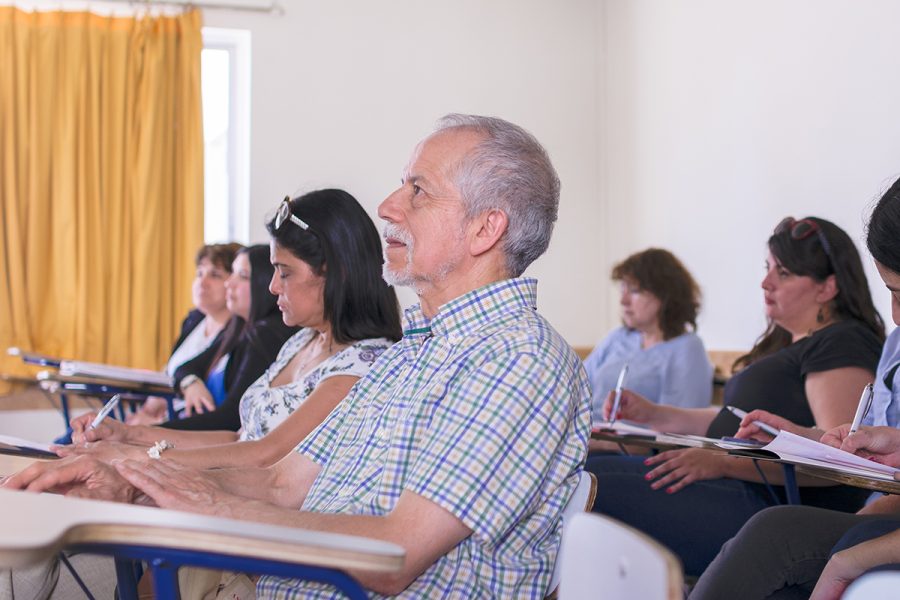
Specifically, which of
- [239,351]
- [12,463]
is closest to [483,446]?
[12,463]

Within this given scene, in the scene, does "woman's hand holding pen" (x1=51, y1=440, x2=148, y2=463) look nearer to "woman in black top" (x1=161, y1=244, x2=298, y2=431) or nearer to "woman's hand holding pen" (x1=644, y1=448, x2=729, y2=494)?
"woman in black top" (x1=161, y1=244, x2=298, y2=431)

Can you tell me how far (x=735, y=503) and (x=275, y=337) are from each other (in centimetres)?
130

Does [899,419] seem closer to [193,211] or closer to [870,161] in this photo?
[870,161]

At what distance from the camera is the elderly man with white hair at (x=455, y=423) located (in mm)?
1231

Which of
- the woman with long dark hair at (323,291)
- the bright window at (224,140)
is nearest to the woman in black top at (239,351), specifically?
the woman with long dark hair at (323,291)

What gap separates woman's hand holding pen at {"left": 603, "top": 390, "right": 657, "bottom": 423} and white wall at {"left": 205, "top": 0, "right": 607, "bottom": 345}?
7.87ft

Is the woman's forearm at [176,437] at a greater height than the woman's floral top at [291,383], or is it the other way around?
the woman's floral top at [291,383]

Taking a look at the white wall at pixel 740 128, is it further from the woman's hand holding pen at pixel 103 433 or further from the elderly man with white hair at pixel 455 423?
the woman's hand holding pen at pixel 103 433

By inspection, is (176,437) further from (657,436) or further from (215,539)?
(215,539)

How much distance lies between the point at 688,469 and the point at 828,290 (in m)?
0.60

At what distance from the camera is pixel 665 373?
3.53 meters

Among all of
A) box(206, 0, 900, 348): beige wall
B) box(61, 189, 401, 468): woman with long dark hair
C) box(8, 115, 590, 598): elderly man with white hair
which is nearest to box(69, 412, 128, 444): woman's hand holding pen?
box(61, 189, 401, 468): woman with long dark hair

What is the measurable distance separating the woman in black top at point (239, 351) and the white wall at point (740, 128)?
→ 1761 millimetres

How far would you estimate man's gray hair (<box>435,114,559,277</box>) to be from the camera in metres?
1.54
